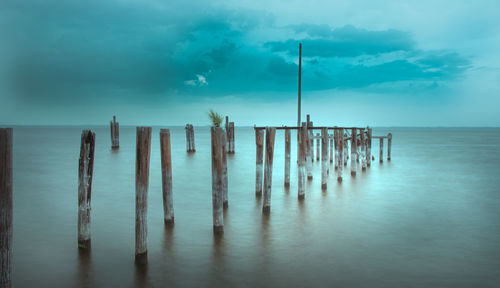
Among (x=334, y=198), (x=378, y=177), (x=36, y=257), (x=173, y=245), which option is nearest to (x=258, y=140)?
(x=334, y=198)

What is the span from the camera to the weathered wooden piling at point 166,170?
18.1ft

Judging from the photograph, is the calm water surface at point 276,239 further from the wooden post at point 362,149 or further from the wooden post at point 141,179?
the wooden post at point 362,149

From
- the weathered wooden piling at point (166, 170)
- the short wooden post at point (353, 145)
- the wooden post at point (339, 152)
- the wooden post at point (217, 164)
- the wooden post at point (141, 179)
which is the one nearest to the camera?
the wooden post at point (141, 179)

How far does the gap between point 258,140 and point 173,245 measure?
10.8 feet

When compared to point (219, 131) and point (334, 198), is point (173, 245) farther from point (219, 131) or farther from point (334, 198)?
point (334, 198)

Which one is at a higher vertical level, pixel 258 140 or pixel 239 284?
pixel 258 140

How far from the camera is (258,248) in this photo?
5.47 meters

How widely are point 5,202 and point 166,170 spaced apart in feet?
8.64

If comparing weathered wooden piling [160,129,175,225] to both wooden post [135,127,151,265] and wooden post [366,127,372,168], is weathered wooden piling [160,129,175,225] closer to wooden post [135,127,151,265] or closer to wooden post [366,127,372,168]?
wooden post [135,127,151,265]

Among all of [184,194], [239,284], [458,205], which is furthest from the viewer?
[184,194]

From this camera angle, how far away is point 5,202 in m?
3.28

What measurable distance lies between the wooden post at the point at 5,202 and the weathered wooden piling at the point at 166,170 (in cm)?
233

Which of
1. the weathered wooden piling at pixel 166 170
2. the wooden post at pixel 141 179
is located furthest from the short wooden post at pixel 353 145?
the wooden post at pixel 141 179

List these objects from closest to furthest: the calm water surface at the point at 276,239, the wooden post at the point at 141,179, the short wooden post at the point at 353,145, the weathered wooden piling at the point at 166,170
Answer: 1. the wooden post at the point at 141,179
2. the calm water surface at the point at 276,239
3. the weathered wooden piling at the point at 166,170
4. the short wooden post at the point at 353,145
